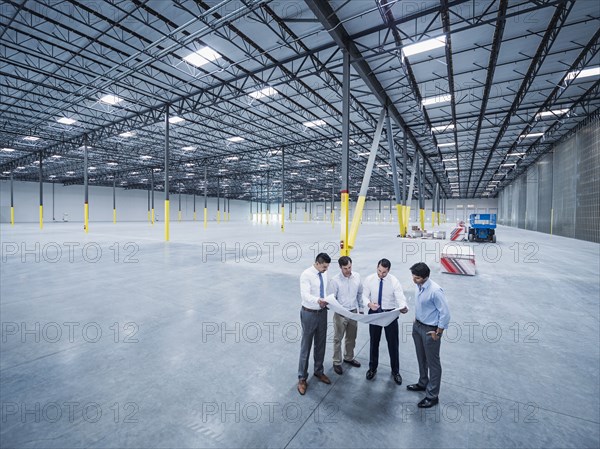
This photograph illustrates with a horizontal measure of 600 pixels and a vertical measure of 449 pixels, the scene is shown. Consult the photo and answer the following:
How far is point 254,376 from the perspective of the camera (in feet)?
11.6

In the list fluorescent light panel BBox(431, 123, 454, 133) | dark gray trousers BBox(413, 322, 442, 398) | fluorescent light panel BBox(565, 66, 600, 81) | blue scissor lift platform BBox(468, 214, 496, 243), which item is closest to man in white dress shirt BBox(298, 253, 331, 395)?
dark gray trousers BBox(413, 322, 442, 398)

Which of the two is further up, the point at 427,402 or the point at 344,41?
the point at 344,41

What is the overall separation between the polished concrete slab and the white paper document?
31.2 inches

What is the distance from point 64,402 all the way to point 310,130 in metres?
26.7

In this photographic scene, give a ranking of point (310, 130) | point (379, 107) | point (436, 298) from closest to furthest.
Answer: point (436, 298) < point (379, 107) < point (310, 130)

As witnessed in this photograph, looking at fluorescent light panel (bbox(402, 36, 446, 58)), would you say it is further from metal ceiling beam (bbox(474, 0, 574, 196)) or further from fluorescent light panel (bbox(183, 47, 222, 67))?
fluorescent light panel (bbox(183, 47, 222, 67))

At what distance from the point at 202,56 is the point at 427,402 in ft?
55.9

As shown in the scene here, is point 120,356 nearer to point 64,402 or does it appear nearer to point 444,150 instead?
point 64,402

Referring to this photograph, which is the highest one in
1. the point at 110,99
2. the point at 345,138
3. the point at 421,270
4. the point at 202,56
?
the point at 202,56

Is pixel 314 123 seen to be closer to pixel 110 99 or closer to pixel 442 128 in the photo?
pixel 442 128

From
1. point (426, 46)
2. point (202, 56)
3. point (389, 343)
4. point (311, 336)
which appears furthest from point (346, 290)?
point (202, 56)

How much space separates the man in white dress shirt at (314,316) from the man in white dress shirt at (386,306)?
606 millimetres

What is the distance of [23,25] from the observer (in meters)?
12.4

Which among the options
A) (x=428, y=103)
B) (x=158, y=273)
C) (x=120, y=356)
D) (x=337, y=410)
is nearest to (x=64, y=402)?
(x=120, y=356)
